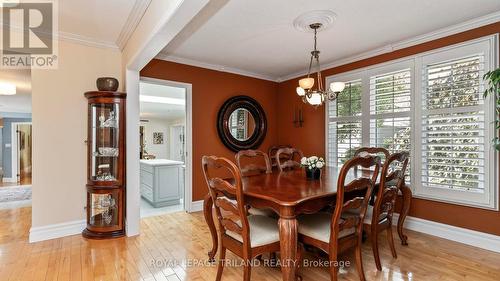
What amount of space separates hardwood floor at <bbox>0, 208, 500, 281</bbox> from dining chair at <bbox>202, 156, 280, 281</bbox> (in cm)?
45

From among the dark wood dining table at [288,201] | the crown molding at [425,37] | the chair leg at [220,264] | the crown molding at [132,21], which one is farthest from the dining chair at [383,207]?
the crown molding at [132,21]

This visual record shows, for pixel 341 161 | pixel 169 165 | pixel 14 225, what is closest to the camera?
pixel 14 225

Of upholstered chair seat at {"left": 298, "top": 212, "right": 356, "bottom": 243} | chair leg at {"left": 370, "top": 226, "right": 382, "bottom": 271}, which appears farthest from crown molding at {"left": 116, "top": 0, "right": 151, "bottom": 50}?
chair leg at {"left": 370, "top": 226, "right": 382, "bottom": 271}

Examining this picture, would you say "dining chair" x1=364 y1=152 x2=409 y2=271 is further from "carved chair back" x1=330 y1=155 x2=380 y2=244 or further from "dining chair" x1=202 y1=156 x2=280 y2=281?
"dining chair" x1=202 y1=156 x2=280 y2=281

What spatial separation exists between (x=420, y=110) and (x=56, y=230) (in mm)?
4758

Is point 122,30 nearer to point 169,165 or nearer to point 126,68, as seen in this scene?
point 126,68

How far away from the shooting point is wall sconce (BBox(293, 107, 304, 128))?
4.82m

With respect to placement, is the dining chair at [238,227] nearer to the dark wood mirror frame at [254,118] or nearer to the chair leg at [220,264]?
the chair leg at [220,264]

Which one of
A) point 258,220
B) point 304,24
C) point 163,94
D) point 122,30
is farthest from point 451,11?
point 163,94

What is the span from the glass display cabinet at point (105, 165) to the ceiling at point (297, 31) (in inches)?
47.1

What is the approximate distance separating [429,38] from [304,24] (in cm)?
167

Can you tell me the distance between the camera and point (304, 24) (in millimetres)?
2832

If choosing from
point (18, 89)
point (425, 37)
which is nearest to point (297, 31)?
point (425, 37)

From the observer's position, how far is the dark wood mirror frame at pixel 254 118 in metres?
4.44
